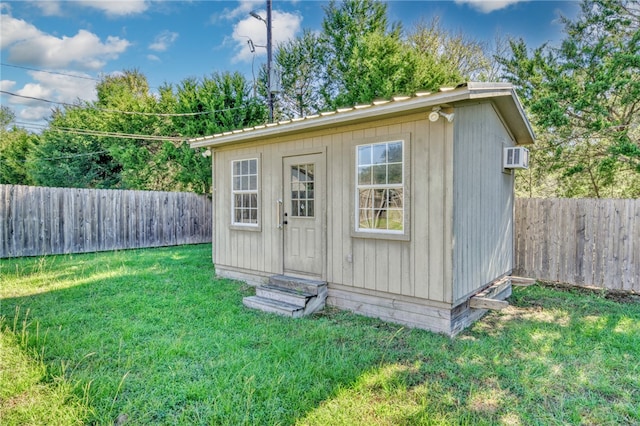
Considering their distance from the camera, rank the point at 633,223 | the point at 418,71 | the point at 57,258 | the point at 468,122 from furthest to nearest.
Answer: the point at 418,71, the point at 57,258, the point at 633,223, the point at 468,122

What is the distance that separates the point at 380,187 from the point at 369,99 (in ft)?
25.0

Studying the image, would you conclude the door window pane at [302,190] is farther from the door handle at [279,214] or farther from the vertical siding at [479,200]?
the vertical siding at [479,200]

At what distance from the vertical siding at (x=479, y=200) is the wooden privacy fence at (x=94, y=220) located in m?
9.20

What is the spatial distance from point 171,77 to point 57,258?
884 cm

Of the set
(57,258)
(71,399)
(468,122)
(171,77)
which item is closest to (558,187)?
(468,122)

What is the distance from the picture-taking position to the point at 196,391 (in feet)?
8.25

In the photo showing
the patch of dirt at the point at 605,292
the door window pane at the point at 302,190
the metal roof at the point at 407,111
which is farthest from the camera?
the patch of dirt at the point at 605,292

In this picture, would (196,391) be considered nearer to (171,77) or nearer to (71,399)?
(71,399)

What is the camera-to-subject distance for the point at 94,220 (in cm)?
918

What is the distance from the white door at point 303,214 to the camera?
4809 mm

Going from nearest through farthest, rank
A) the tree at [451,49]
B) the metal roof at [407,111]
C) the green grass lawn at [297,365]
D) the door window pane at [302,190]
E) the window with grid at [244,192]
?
1. the green grass lawn at [297,365]
2. the metal roof at [407,111]
3. the door window pane at [302,190]
4. the window with grid at [244,192]
5. the tree at [451,49]

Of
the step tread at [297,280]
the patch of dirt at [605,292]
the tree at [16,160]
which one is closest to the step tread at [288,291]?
the step tread at [297,280]

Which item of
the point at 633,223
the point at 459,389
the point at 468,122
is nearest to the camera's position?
the point at 459,389

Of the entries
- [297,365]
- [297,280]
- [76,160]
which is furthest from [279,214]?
[76,160]
